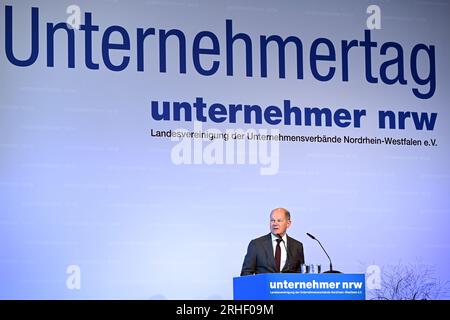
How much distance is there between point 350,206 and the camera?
8.09 m

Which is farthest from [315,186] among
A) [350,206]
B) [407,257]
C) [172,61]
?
[172,61]

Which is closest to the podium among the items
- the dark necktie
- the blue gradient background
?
the dark necktie

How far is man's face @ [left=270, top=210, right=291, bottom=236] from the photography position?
788 centimetres

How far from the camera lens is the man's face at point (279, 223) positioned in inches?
310

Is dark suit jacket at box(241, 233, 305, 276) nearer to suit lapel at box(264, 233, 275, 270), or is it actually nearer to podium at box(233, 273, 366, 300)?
suit lapel at box(264, 233, 275, 270)

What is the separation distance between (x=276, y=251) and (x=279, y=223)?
0.21 metres

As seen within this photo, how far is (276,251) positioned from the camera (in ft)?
25.6

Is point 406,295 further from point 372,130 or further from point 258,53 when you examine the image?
point 258,53

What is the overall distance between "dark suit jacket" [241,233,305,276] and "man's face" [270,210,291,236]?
6 centimetres

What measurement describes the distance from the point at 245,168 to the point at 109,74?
1161mm

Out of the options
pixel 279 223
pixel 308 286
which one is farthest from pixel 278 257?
pixel 308 286

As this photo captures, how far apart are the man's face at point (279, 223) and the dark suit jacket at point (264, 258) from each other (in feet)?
0.20

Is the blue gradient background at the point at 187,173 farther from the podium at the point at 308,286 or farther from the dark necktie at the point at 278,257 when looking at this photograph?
the podium at the point at 308,286

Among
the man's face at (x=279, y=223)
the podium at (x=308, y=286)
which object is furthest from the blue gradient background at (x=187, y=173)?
the podium at (x=308, y=286)
